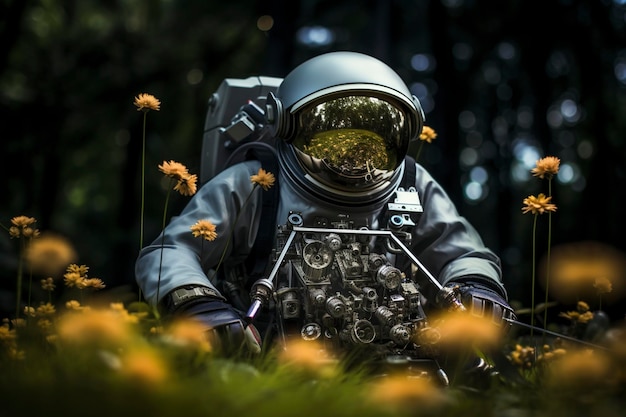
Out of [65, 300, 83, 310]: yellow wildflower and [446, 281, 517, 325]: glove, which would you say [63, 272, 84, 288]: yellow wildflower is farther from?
[446, 281, 517, 325]: glove

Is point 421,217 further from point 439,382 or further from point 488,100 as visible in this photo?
point 488,100

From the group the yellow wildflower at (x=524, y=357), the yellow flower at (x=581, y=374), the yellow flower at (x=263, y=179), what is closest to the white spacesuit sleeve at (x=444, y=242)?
the yellow wildflower at (x=524, y=357)

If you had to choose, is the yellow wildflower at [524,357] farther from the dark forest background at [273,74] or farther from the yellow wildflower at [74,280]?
the dark forest background at [273,74]

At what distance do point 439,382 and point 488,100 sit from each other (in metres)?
8.64

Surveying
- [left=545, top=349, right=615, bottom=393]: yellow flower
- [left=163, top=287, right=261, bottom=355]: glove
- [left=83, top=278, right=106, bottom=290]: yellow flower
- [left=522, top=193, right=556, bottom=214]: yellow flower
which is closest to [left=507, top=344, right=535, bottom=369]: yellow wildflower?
[left=522, top=193, right=556, bottom=214]: yellow flower

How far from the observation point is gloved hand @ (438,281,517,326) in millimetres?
2639

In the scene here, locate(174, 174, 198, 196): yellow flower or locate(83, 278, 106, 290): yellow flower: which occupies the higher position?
locate(174, 174, 198, 196): yellow flower

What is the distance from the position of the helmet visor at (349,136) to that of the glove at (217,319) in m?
0.68

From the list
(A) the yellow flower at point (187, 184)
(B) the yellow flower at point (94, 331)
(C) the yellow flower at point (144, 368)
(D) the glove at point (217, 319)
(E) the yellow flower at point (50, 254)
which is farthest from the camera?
(A) the yellow flower at point (187, 184)

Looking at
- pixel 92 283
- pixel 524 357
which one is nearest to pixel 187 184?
pixel 92 283

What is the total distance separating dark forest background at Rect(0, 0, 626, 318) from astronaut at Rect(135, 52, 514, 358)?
7.83ft

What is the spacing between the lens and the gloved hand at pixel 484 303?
2.64 metres

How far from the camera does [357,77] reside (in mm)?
2672

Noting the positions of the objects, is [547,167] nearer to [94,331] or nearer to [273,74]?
[94,331]
